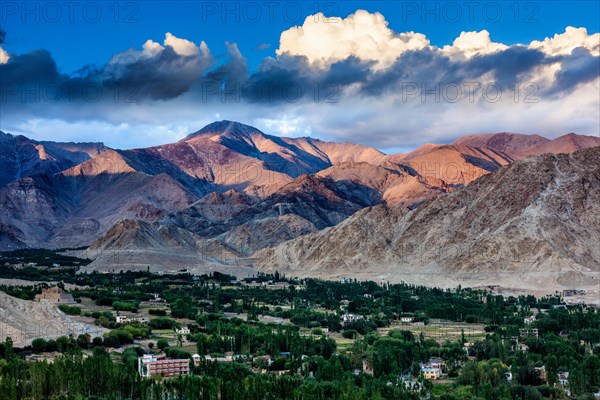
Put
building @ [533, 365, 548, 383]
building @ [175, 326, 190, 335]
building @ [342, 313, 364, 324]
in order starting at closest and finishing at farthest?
1. building @ [533, 365, 548, 383]
2. building @ [175, 326, 190, 335]
3. building @ [342, 313, 364, 324]

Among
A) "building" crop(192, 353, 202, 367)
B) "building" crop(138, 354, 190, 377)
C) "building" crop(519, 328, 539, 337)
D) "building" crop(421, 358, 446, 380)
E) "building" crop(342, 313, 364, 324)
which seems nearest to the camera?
"building" crop(138, 354, 190, 377)

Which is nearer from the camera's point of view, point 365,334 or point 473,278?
point 365,334

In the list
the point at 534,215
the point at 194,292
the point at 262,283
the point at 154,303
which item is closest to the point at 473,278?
the point at 534,215

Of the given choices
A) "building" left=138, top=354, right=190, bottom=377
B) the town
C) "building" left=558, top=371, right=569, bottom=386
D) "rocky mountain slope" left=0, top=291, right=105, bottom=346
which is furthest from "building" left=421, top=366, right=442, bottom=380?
"rocky mountain slope" left=0, top=291, right=105, bottom=346

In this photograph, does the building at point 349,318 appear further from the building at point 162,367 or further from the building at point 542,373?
the building at point 542,373

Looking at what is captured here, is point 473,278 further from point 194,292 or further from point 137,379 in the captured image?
point 137,379

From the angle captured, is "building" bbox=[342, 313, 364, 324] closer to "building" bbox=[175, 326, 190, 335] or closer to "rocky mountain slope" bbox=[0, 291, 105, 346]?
"building" bbox=[175, 326, 190, 335]

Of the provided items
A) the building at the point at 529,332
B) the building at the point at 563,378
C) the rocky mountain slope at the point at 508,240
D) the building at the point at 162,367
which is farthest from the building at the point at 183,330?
the rocky mountain slope at the point at 508,240
